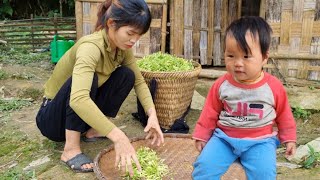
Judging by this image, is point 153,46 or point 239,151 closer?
point 239,151

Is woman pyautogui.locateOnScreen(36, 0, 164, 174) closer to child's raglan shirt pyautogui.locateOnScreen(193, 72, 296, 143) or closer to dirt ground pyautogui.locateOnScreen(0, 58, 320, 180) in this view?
dirt ground pyautogui.locateOnScreen(0, 58, 320, 180)

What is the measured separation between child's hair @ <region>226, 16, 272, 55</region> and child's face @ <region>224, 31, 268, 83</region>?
0.02 metres

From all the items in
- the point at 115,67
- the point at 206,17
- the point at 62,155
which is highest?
the point at 206,17

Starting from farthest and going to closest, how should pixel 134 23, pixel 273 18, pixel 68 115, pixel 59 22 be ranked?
pixel 59 22 < pixel 273 18 < pixel 68 115 < pixel 134 23

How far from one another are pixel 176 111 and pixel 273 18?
5.82 ft

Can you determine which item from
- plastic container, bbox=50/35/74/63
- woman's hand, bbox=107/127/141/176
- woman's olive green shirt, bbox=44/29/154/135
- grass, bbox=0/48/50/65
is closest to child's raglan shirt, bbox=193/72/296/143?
woman's hand, bbox=107/127/141/176

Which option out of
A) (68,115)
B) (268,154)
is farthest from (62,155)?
(268,154)

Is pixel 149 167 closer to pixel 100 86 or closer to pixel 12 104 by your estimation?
pixel 100 86

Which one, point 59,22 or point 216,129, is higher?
point 59,22

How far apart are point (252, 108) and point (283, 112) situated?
0.17 m

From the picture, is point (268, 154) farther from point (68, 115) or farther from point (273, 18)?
point (273, 18)

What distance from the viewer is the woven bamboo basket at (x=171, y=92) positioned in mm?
3617

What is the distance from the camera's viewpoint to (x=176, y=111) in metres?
3.78

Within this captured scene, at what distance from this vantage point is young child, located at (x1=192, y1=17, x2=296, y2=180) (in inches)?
82.9
